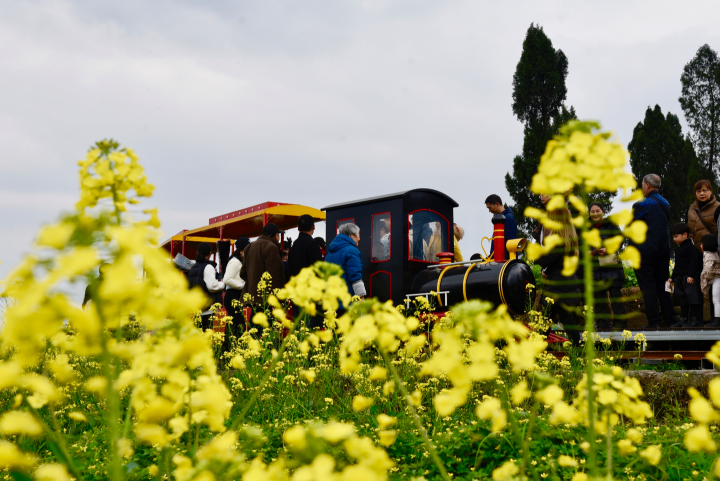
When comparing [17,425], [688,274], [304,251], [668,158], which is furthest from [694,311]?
[668,158]

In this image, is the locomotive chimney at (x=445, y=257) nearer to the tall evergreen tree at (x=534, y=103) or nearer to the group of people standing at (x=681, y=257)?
the group of people standing at (x=681, y=257)

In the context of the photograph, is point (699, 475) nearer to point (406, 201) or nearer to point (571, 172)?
point (571, 172)

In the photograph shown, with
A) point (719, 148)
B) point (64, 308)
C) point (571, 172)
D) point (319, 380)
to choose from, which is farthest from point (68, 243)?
point (719, 148)

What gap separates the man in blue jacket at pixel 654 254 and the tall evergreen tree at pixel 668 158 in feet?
69.2

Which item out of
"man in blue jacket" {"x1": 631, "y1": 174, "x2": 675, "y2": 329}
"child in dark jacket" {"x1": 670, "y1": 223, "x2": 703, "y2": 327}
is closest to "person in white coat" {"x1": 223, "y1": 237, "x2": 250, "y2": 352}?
"man in blue jacket" {"x1": 631, "y1": 174, "x2": 675, "y2": 329}

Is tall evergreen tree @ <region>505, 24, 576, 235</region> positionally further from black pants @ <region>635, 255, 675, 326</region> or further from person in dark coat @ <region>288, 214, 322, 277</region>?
person in dark coat @ <region>288, 214, 322, 277</region>

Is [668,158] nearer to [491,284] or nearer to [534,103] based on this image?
[534,103]

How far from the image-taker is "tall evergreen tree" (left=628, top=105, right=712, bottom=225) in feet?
83.2

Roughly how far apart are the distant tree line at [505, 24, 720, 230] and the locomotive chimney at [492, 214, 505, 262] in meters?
15.8

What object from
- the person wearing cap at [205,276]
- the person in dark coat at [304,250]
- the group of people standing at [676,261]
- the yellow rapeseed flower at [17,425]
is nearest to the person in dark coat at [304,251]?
the person in dark coat at [304,250]

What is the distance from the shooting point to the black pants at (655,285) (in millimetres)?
6547

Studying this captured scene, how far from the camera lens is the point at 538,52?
2581 centimetres

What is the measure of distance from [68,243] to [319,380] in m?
4.17

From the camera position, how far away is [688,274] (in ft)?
21.9
